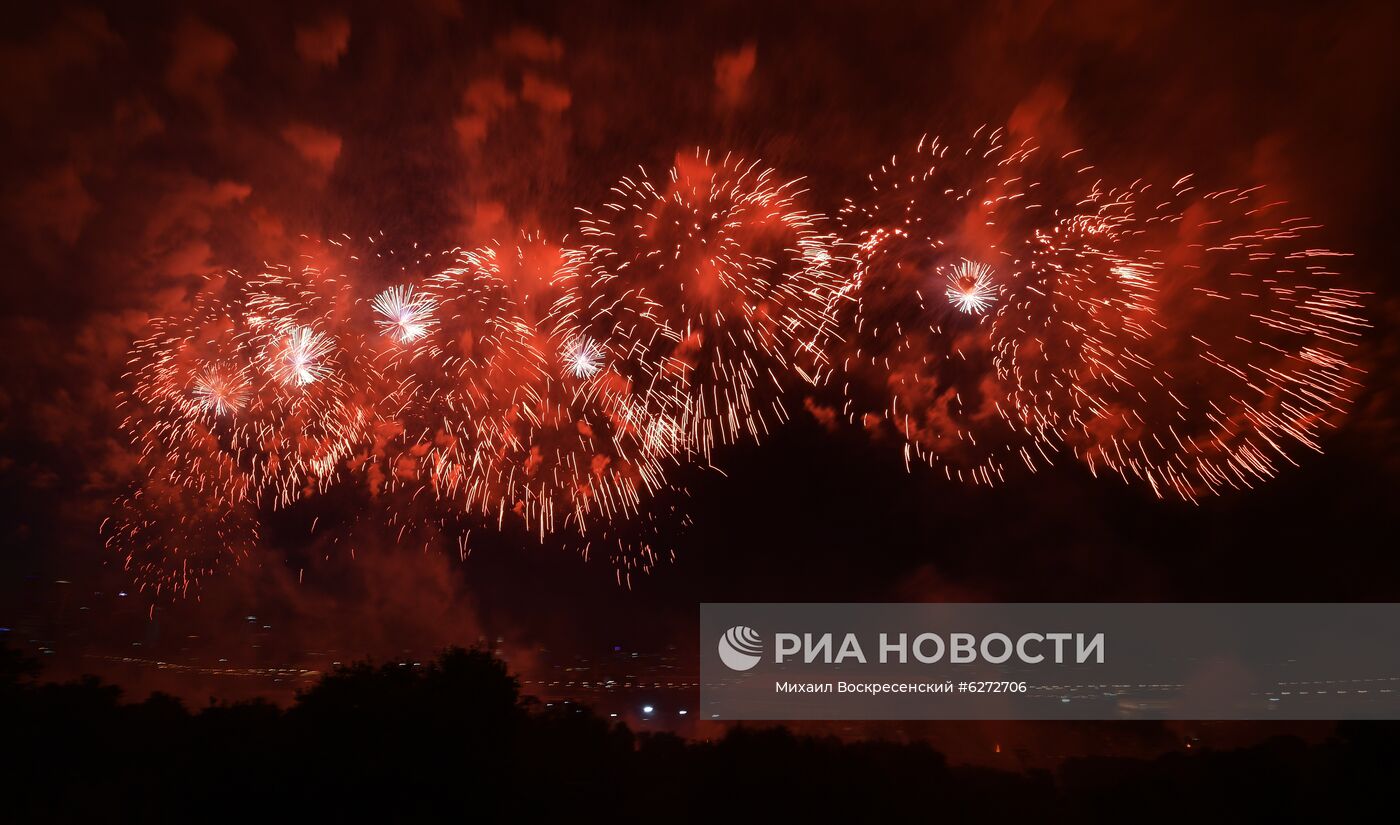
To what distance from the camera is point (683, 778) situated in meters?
15.6

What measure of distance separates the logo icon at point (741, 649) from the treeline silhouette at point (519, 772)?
130 cm

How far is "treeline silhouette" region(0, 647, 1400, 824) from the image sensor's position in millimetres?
13469

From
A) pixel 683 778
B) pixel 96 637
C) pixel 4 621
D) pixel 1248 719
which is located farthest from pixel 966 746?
pixel 96 637

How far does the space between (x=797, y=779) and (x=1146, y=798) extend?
5966 mm

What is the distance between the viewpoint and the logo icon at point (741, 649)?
1647 centimetres

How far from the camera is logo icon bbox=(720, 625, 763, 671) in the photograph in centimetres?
1647

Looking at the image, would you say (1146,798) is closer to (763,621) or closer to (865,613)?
(865,613)

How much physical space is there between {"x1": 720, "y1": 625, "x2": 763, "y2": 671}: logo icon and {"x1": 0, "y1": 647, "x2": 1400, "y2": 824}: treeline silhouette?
130cm

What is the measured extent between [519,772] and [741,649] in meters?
4.51

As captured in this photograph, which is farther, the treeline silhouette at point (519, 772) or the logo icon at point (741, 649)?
the logo icon at point (741, 649)

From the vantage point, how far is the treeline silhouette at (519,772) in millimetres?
13469

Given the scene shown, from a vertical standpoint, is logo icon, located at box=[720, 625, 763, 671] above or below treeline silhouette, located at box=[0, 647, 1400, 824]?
above

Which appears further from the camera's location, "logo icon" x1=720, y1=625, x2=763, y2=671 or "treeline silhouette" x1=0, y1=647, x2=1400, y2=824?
"logo icon" x1=720, y1=625, x2=763, y2=671

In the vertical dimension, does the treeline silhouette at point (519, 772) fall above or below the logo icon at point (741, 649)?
below
